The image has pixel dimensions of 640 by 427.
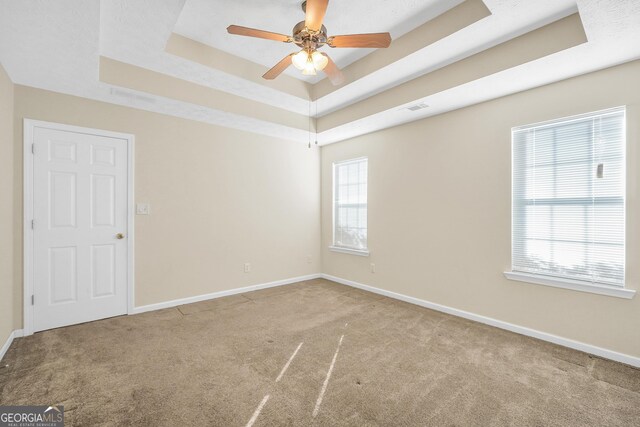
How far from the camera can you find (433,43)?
258 cm

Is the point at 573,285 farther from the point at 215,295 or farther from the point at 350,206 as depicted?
the point at 215,295

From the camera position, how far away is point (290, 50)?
3135 millimetres

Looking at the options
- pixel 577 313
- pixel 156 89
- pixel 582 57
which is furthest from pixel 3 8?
pixel 577 313

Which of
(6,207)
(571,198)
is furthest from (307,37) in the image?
(6,207)

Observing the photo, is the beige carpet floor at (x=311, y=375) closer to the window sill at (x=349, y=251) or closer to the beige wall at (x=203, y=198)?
the beige wall at (x=203, y=198)

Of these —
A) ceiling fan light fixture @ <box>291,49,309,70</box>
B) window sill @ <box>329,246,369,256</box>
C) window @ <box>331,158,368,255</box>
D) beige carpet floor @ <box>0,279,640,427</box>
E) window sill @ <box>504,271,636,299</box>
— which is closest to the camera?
beige carpet floor @ <box>0,279,640,427</box>

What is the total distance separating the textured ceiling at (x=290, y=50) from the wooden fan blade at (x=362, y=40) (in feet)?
1.65

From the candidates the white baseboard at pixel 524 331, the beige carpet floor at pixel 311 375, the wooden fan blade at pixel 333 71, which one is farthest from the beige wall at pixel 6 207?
the white baseboard at pixel 524 331

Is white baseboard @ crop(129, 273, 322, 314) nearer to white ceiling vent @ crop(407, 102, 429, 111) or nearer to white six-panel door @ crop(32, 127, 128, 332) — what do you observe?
white six-panel door @ crop(32, 127, 128, 332)

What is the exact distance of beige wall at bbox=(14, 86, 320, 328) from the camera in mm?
3332

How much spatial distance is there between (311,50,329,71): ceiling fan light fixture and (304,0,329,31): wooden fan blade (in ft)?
0.69

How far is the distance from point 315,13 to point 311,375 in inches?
103

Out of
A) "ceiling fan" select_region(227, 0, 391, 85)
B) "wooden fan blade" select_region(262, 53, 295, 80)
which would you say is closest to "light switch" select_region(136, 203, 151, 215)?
"wooden fan blade" select_region(262, 53, 295, 80)

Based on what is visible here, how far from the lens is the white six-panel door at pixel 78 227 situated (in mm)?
2994
